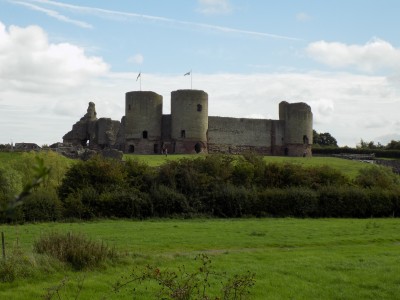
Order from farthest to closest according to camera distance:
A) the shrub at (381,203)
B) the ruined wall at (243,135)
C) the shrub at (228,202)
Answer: the ruined wall at (243,135) < the shrub at (381,203) < the shrub at (228,202)

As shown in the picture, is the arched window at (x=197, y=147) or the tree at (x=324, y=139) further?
the tree at (x=324, y=139)

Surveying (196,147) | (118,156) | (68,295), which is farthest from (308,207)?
(68,295)

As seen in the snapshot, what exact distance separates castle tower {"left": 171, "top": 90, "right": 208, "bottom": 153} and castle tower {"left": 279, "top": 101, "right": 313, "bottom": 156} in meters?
9.61

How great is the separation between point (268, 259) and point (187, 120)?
34.4 meters

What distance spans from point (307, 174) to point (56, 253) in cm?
2470

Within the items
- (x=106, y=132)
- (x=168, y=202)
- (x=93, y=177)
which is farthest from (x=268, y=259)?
(x=106, y=132)

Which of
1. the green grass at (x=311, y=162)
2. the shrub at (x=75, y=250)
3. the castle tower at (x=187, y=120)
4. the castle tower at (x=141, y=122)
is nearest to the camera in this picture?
the shrub at (x=75, y=250)

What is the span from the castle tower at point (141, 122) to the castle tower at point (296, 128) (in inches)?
520

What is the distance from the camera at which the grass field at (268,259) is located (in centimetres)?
1033

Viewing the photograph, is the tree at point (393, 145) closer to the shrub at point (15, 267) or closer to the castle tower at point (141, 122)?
the castle tower at point (141, 122)

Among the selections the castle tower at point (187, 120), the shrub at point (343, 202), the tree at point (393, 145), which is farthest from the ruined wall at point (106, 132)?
the tree at point (393, 145)

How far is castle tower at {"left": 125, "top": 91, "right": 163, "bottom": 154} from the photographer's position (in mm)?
47812

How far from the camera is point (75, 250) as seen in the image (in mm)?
11609

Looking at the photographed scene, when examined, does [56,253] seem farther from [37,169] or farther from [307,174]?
[307,174]
